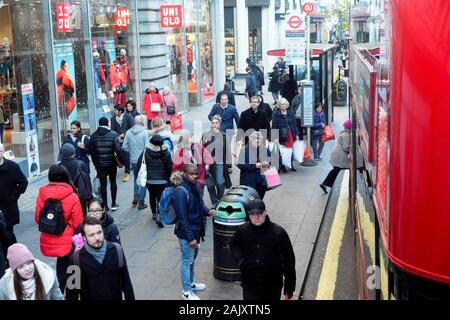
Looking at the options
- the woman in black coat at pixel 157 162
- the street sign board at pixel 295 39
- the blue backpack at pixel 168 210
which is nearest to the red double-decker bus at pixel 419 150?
the blue backpack at pixel 168 210

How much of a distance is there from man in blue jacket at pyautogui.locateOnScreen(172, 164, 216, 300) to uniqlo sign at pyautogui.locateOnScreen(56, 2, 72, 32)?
9.68 metres

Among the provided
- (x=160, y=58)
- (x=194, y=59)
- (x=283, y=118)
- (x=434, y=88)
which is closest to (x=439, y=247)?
(x=434, y=88)

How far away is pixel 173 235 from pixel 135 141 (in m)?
2.46

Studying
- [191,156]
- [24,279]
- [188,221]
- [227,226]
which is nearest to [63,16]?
[191,156]

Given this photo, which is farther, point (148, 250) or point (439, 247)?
point (148, 250)

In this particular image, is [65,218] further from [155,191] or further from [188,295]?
[155,191]

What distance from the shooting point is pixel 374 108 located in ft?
14.6

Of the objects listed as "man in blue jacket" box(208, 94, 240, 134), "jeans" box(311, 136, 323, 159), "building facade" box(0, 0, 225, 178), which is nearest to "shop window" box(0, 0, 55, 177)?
"building facade" box(0, 0, 225, 178)

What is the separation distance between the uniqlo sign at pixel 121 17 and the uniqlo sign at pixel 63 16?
3.86 metres

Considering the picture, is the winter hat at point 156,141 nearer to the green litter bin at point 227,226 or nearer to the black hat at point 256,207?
the green litter bin at point 227,226

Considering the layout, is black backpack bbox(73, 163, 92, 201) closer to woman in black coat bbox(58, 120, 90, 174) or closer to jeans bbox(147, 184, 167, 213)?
jeans bbox(147, 184, 167, 213)

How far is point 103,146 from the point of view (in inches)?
445

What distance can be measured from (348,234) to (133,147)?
434 cm
